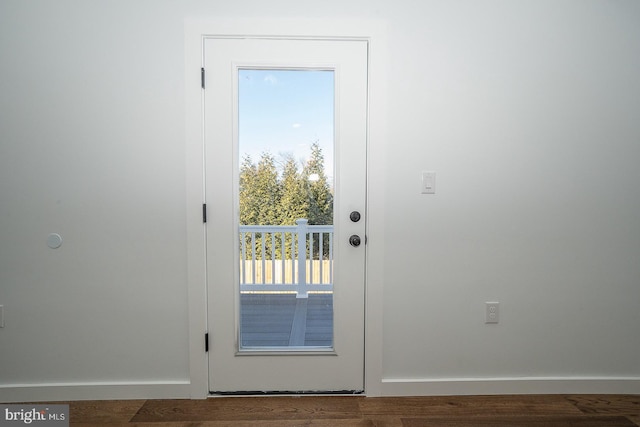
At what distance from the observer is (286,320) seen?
194 centimetres

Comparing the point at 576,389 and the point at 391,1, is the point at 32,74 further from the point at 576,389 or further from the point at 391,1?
the point at 576,389

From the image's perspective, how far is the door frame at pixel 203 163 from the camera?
1.80 meters

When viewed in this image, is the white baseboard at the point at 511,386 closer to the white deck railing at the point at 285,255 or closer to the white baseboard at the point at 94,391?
the white deck railing at the point at 285,255

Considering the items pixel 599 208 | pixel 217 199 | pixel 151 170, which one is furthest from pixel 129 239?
pixel 599 208

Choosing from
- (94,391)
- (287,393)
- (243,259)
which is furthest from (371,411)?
(94,391)

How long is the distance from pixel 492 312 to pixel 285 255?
3.85ft

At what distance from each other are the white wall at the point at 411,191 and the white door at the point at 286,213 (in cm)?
15

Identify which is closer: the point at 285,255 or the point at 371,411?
the point at 371,411

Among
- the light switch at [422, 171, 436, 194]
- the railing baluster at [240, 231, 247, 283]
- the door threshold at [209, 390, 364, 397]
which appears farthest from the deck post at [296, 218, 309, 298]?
the light switch at [422, 171, 436, 194]

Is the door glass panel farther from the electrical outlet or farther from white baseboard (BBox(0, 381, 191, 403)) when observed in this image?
the electrical outlet

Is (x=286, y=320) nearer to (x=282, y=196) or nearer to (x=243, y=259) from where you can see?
(x=243, y=259)

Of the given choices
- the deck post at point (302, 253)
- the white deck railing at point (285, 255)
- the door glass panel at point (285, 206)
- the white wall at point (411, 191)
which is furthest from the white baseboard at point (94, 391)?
the deck post at point (302, 253)

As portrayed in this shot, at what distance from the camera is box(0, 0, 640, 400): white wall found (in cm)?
179

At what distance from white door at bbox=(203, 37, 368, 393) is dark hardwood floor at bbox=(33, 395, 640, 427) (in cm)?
10
